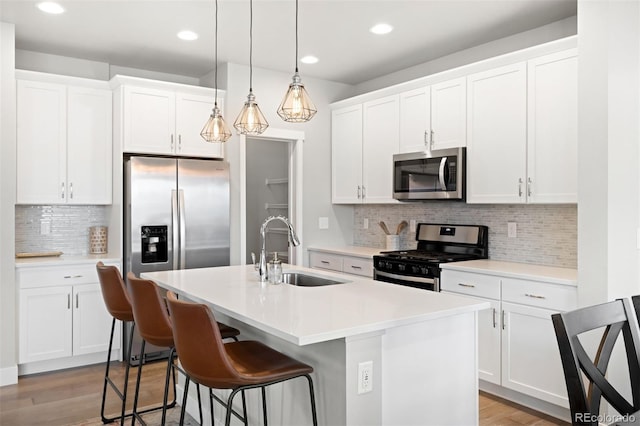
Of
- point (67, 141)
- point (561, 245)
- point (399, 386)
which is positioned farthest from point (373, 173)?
point (399, 386)

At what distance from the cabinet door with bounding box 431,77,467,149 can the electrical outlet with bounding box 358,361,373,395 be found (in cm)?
256

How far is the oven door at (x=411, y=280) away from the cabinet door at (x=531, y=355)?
60 cm

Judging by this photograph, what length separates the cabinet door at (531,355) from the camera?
308 centimetres

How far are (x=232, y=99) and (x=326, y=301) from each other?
303 centimetres

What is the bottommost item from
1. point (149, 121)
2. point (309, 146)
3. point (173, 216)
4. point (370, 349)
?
point (370, 349)

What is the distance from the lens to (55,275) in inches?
160

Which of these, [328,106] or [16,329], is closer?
[16,329]

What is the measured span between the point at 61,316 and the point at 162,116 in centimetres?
188

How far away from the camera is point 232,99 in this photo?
15.8 ft

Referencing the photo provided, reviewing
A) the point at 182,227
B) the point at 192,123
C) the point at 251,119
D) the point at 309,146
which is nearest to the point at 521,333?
the point at 251,119

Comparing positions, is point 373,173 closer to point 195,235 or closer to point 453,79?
point 453,79

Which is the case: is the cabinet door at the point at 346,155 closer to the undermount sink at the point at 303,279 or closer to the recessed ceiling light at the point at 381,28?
the recessed ceiling light at the point at 381,28

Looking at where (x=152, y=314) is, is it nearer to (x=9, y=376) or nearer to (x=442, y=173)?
A: (x=9, y=376)

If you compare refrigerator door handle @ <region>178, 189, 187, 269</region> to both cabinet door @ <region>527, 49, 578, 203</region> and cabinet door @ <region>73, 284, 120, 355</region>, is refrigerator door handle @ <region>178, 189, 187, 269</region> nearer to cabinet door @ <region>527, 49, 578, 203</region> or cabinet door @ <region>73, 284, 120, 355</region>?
cabinet door @ <region>73, 284, 120, 355</region>
